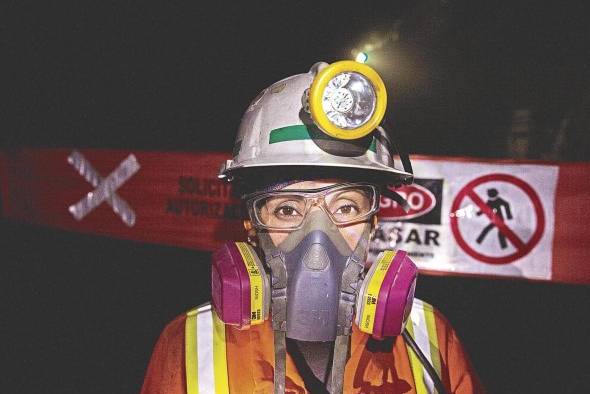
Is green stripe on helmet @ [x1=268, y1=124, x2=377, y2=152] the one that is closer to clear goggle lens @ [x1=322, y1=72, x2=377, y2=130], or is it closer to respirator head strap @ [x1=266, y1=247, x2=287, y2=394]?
clear goggle lens @ [x1=322, y1=72, x2=377, y2=130]

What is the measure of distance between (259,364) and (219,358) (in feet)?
0.52

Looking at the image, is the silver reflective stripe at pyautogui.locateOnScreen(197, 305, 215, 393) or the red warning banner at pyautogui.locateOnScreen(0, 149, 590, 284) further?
the red warning banner at pyautogui.locateOnScreen(0, 149, 590, 284)

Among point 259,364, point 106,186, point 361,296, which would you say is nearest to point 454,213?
point 361,296

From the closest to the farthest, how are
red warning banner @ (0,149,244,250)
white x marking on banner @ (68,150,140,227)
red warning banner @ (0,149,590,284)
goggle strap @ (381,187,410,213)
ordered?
goggle strap @ (381,187,410,213) → red warning banner @ (0,149,590,284) → red warning banner @ (0,149,244,250) → white x marking on banner @ (68,150,140,227)

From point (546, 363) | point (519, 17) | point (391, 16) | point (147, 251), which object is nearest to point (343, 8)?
point (391, 16)

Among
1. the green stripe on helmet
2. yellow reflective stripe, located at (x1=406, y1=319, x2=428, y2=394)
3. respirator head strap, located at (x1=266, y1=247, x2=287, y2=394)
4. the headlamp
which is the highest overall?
the headlamp

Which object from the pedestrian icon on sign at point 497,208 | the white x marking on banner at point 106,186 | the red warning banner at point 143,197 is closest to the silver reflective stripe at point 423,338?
the pedestrian icon on sign at point 497,208

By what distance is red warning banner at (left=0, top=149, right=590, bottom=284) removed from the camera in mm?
3268

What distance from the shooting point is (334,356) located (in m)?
1.49

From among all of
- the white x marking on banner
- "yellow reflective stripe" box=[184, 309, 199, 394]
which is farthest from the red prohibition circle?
the white x marking on banner

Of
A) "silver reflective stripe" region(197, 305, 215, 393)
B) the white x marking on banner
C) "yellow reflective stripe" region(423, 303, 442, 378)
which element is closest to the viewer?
"silver reflective stripe" region(197, 305, 215, 393)

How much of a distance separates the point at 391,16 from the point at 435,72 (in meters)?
0.70

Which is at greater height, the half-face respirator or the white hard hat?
the white hard hat

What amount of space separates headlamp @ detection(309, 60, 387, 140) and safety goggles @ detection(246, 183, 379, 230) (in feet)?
0.91
